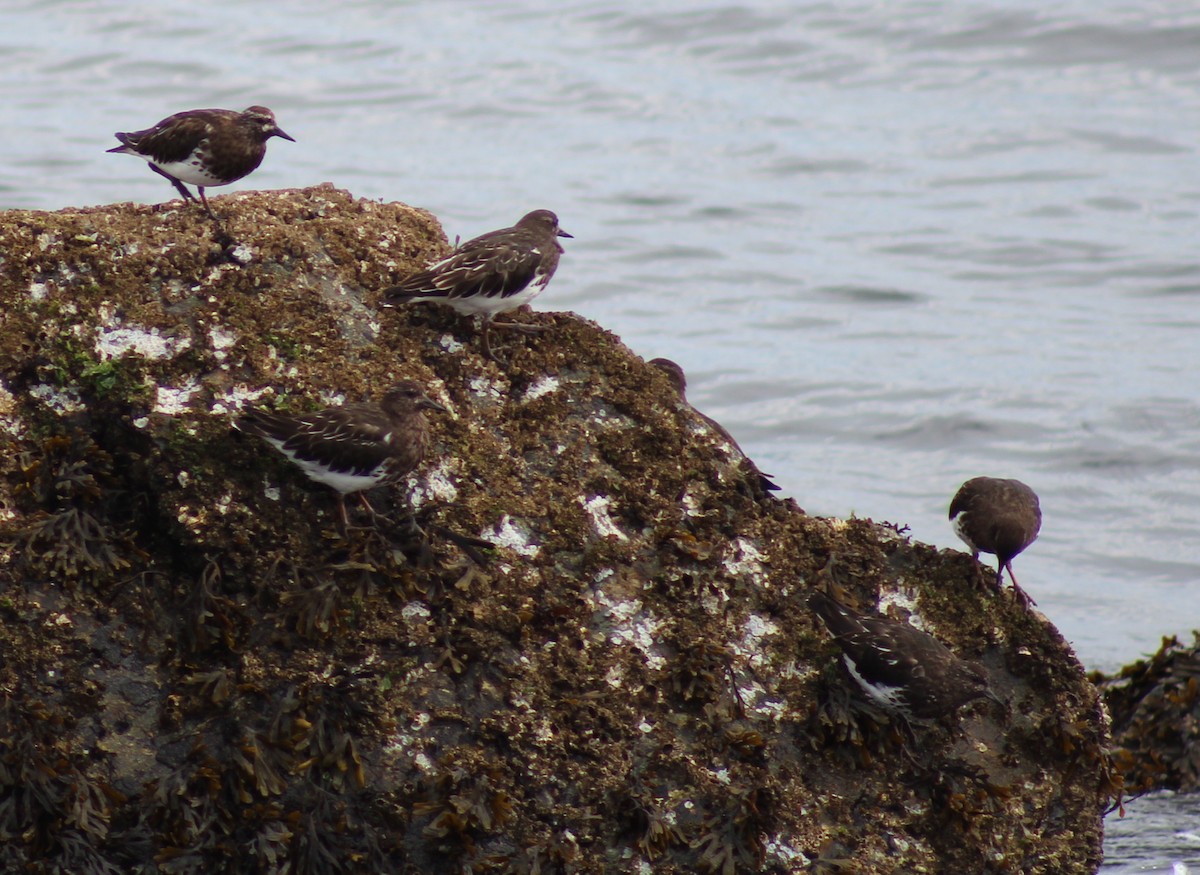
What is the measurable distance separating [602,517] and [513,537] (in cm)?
36

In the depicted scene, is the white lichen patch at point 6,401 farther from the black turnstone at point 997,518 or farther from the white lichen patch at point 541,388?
the black turnstone at point 997,518

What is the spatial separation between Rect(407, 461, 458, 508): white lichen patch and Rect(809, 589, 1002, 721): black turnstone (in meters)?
1.38

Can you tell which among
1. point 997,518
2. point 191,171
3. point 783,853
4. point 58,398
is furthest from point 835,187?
point 58,398

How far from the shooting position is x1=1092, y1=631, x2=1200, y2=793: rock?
7.06 metres

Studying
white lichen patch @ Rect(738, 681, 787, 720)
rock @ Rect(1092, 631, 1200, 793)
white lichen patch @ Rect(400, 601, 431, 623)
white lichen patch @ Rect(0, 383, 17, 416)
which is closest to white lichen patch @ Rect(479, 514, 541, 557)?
white lichen patch @ Rect(400, 601, 431, 623)

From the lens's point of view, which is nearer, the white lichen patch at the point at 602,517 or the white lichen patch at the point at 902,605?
the white lichen patch at the point at 602,517

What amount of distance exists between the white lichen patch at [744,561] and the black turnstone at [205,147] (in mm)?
2617

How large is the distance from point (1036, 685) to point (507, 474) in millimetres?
2195

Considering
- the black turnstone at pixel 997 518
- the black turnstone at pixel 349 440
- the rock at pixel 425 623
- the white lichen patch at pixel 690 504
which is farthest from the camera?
the black turnstone at pixel 997 518

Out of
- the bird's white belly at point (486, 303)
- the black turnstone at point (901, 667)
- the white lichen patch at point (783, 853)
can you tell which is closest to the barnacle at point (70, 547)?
the bird's white belly at point (486, 303)

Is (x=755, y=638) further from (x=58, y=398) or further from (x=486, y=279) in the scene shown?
(x=58, y=398)

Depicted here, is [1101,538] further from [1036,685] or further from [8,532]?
[8,532]

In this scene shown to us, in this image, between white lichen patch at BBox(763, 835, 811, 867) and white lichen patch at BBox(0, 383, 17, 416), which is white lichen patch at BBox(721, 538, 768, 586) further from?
white lichen patch at BBox(0, 383, 17, 416)

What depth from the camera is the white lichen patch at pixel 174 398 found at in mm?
4891
